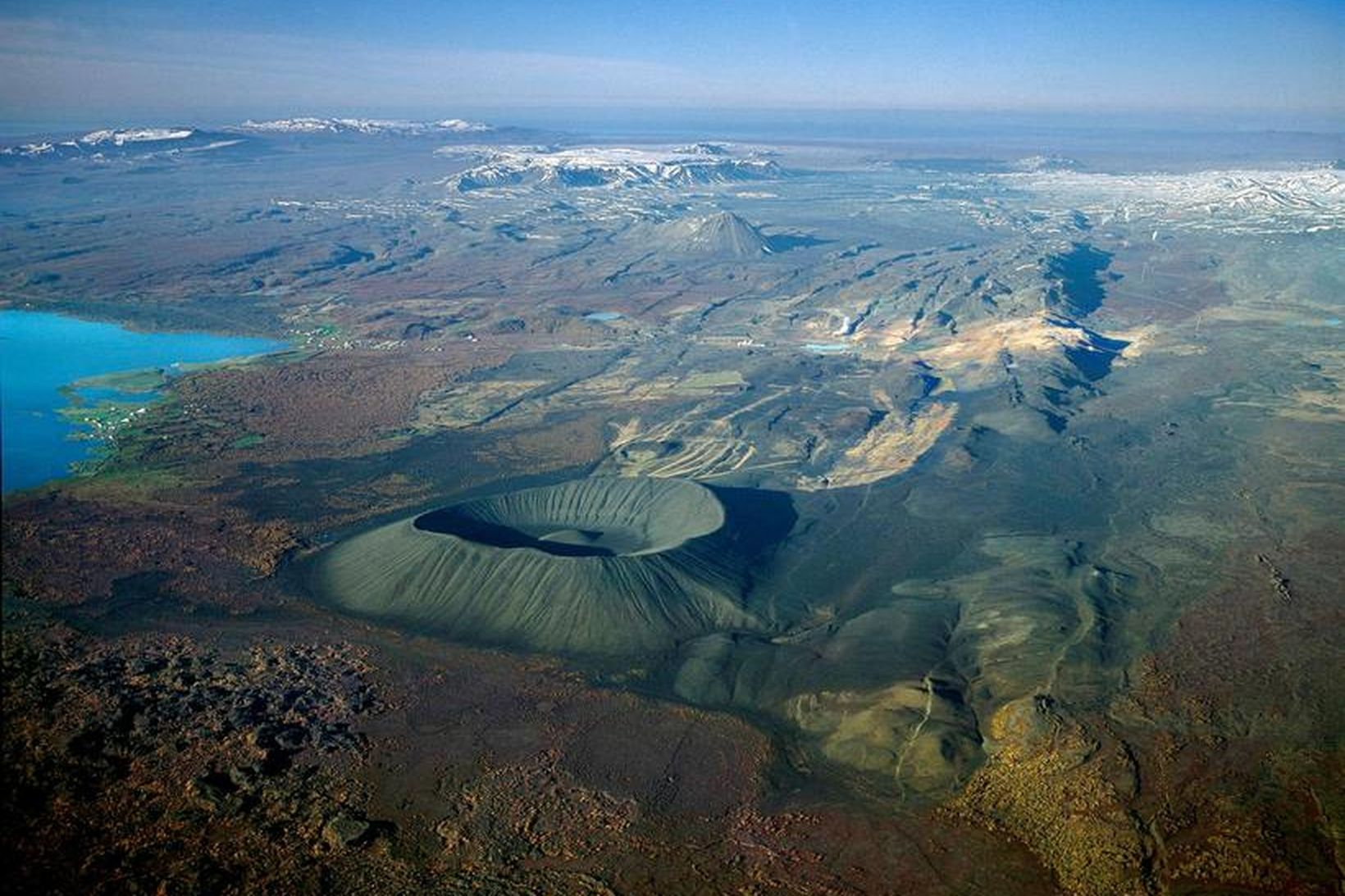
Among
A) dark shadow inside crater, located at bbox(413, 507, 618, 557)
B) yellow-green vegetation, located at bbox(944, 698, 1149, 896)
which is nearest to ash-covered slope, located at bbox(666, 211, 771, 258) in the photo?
dark shadow inside crater, located at bbox(413, 507, 618, 557)

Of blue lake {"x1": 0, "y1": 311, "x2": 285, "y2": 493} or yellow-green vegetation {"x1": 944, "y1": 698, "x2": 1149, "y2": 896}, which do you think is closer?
yellow-green vegetation {"x1": 944, "y1": 698, "x2": 1149, "y2": 896}

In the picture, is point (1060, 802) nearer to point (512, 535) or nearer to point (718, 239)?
point (512, 535)

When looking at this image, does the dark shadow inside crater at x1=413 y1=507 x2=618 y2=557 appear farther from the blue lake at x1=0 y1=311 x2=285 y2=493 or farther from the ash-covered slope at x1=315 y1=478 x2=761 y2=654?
the blue lake at x1=0 y1=311 x2=285 y2=493

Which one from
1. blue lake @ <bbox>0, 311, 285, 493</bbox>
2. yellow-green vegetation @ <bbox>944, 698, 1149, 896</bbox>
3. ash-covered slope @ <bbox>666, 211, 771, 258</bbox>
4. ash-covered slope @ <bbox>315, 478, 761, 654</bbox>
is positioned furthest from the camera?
ash-covered slope @ <bbox>666, 211, 771, 258</bbox>

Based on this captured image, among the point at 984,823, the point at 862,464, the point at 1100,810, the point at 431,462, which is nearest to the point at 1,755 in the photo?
the point at 984,823

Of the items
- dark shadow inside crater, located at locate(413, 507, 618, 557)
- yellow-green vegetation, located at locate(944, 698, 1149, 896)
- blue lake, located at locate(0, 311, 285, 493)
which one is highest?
yellow-green vegetation, located at locate(944, 698, 1149, 896)

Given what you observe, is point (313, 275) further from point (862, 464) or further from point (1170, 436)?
point (1170, 436)

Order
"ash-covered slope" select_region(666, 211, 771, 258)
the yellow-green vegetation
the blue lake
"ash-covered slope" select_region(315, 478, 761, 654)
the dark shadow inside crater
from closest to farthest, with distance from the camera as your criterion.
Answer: the yellow-green vegetation < "ash-covered slope" select_region(315, 478, 761, 654) < the dark shadow inside crater < the blue lake < "ash-covered slope" select_region(666, 211, 771, 258)

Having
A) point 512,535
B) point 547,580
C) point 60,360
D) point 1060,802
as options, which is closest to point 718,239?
point 60,360
